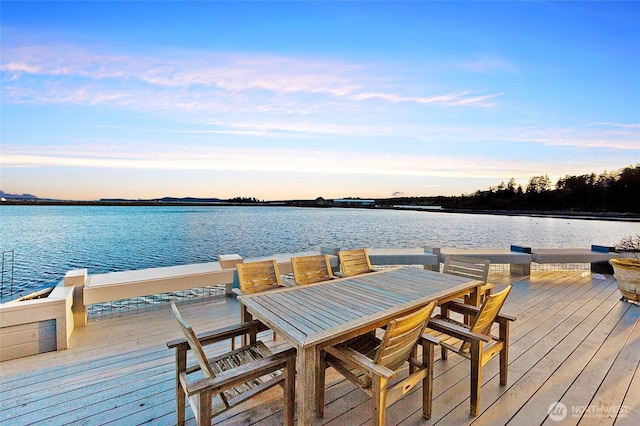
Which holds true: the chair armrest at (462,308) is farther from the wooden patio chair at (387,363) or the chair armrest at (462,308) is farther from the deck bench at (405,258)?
the deck bench at (405,258)

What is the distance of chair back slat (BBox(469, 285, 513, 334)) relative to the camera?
1698 millimetres

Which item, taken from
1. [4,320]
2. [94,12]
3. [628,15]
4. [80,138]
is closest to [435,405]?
[4,320]

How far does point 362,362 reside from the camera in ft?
4.55

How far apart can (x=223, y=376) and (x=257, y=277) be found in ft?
4.32

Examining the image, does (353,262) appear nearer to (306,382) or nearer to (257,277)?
(257,277)

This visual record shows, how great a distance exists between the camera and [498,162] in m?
14.6

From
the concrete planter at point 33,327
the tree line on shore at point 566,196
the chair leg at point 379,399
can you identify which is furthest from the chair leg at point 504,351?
the tree line on shore at point 566,196

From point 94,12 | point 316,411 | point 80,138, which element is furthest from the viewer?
point 80,138

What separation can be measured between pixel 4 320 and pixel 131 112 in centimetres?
778

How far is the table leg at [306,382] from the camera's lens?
4.49 feet

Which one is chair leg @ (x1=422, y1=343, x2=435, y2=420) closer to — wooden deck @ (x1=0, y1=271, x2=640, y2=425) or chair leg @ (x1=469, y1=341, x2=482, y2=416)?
wooden deck @ (x1=0, y1=271, x2=640, y2=425)

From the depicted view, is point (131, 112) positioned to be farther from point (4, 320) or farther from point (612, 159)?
point (612, 159)

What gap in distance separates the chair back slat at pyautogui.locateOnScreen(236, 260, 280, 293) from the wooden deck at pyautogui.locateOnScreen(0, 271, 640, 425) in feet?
1.85

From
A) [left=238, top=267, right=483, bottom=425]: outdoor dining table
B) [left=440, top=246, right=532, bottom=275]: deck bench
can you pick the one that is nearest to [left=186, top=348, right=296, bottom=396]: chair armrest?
Result: [left=238, top=267, right=483, bottom=425]: outdoor dining table
